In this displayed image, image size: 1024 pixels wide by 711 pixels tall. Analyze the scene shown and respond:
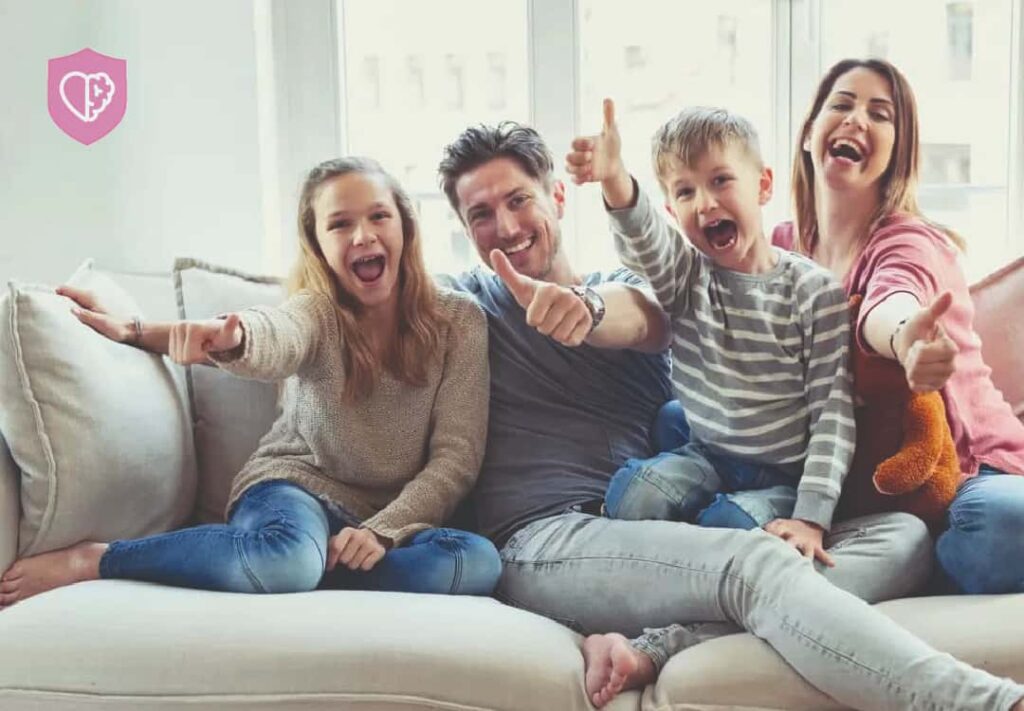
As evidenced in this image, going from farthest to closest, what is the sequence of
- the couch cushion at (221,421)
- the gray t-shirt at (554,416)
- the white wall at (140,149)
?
1. the white wall at (140,149)
2. the couch cushion at (221,421)
3. the gray t-shirt at (554,416)

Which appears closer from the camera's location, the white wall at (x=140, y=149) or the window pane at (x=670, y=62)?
the white wall at (x=140, y=149)

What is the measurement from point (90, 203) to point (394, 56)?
2.31 feet

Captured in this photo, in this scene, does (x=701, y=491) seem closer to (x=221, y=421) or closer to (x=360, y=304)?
(x=360, y=304)

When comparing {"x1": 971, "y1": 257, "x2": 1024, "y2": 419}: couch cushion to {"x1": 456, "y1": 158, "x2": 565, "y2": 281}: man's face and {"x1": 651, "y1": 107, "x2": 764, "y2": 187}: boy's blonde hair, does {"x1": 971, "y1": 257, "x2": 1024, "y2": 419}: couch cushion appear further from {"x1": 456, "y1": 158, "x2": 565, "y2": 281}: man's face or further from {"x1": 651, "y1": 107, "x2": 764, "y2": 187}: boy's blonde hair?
{"x1": 456, "y1": 158, "x2": 565, "y2": 281}: man's face

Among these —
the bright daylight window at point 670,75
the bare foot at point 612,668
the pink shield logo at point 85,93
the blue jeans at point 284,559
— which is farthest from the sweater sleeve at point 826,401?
the pink shield logo at point 85,93

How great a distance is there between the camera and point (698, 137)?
1579 mm

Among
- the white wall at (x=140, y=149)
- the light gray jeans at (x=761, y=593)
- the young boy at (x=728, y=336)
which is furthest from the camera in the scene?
the white wall at (x=140, y=149)

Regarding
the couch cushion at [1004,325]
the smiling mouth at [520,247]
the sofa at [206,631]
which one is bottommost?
the sofa at [206,631]

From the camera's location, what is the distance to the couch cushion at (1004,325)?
71.5 inches

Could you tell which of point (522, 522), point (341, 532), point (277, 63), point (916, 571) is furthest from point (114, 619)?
point (277, 63)

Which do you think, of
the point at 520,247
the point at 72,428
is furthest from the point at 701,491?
the point at 72,428

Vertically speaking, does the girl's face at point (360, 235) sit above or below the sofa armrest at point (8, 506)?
above

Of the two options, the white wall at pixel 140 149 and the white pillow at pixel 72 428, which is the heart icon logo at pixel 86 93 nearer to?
the white wall at pixel 140 149

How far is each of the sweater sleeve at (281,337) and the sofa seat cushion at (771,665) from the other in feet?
2.26
